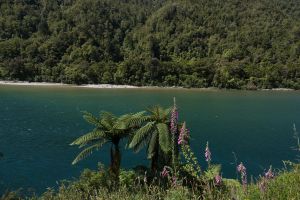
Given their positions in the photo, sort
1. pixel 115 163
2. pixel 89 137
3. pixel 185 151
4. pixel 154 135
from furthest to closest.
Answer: pixel 115 163 → pixel 89 137 → pixel 154 135 → pixel 185 151

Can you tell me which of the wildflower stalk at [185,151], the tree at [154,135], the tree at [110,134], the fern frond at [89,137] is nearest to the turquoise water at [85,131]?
the tree at [154,135]

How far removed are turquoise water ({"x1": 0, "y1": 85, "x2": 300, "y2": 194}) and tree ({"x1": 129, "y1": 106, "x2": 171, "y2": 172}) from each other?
15.8 feet

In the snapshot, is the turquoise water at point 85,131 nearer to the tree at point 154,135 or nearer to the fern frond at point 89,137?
the tree at point 154,135

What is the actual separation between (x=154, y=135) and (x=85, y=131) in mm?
40231

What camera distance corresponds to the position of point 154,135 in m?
20.3

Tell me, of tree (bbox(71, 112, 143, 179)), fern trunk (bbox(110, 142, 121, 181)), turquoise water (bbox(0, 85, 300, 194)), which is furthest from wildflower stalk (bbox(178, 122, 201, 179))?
fern trunk (bbox(110, 142, 121, 181))

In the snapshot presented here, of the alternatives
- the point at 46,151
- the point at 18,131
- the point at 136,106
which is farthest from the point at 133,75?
the point at 46,151

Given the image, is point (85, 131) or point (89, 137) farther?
point (85, 131)

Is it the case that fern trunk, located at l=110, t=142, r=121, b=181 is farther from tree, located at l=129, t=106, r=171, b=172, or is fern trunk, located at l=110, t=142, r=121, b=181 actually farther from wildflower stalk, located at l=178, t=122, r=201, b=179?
wildflower stalk, located at l=178, t=122, r=201, b=179

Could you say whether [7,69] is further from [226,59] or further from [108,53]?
[226,59]

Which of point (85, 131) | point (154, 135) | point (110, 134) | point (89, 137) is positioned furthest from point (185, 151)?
point (85, 131)

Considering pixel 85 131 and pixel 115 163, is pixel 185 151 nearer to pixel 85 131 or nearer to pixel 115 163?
pixel 115 163

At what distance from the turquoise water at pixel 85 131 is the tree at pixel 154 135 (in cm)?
481

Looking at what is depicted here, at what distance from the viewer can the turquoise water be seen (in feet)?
127
